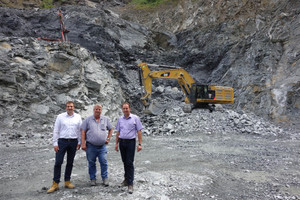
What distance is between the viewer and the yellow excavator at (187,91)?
11.0 metres

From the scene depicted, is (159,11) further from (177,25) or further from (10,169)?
(10,169)

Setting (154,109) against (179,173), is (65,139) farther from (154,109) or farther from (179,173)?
(154,109)

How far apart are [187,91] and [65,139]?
9.86 meters

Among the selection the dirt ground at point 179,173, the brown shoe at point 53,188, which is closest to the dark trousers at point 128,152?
the dirt ground at point 179,173

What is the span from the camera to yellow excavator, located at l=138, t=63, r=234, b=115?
11.0m

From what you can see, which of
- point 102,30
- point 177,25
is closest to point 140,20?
point 177,25

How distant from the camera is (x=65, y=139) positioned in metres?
3.31

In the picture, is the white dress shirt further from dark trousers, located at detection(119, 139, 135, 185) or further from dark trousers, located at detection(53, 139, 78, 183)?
dark trousers, located at detection(119, 139, 135, 185)

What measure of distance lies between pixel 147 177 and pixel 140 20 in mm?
26733

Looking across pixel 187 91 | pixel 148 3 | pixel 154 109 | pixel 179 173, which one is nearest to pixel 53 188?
pixel 179 173

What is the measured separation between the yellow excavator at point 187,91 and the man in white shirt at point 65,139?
741 cm

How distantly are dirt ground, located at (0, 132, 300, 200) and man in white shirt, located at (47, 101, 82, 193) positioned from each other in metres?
0.24

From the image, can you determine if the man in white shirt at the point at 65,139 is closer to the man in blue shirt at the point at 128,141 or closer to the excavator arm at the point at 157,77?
the man in blue shirt at the point at 128,141

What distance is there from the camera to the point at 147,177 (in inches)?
153
